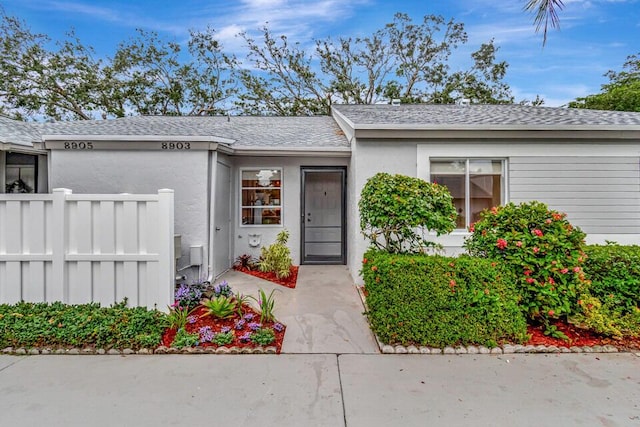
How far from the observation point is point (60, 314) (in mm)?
4309

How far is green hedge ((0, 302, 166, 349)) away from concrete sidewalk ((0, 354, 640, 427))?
212 mm

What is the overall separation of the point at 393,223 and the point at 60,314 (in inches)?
183

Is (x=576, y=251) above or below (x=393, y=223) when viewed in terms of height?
below

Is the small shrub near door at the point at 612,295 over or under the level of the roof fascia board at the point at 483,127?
under

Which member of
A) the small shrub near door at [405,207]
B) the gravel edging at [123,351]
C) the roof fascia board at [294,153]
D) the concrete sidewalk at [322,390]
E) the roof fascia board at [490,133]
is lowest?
the concrete sidewalk at [322,390]

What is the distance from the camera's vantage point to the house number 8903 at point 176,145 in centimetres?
646

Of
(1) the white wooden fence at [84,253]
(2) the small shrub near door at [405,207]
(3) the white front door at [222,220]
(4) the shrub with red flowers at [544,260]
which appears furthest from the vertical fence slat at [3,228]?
(4) the shrub with red flowers at [544,260]

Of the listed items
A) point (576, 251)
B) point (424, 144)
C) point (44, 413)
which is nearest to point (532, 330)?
point (576, 251)

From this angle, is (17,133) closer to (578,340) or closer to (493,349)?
(493,349)

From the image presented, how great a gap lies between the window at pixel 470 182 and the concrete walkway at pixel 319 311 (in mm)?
2742

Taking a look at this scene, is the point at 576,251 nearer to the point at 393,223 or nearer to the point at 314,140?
the point at 393,223

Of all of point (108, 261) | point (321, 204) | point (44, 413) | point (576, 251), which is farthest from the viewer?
point (321, 204)

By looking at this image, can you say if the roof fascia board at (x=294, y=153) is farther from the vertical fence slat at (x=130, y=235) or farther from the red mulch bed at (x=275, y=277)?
the vertical fence slat at (x=130, y=235)

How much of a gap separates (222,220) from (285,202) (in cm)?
171
